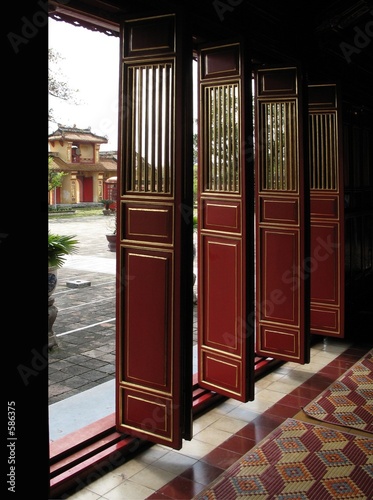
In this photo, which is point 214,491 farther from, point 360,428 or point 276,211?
point 276,211

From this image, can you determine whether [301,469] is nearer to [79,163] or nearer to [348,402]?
[348,402]

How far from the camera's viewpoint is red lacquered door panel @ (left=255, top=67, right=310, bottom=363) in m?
4.23

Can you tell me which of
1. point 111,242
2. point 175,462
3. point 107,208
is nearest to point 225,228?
point 175,462

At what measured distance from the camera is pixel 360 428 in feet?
11.3

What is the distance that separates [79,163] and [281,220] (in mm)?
13059

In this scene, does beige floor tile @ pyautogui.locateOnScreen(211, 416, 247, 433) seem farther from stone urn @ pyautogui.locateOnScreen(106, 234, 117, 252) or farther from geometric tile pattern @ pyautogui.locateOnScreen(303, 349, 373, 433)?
stone urn @ pyautogui.locateOnScreen(106, 234, 117, 252)

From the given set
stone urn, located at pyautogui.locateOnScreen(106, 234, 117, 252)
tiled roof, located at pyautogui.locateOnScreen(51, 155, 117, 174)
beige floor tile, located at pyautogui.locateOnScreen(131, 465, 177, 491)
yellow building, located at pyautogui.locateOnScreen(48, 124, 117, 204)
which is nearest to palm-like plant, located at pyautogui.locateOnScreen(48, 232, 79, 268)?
beige floor tile, located at pyautogui.locateOnScreen(131, 465, 177, 491)

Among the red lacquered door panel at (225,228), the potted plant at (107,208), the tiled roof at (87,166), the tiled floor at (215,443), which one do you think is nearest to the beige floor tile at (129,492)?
the tiled floor at (215,443)

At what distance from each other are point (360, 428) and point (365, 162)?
11.3 feet

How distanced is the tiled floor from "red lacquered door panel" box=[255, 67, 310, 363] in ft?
0.89

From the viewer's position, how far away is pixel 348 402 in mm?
3850

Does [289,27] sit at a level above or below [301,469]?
above

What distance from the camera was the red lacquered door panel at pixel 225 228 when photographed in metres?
3.58
